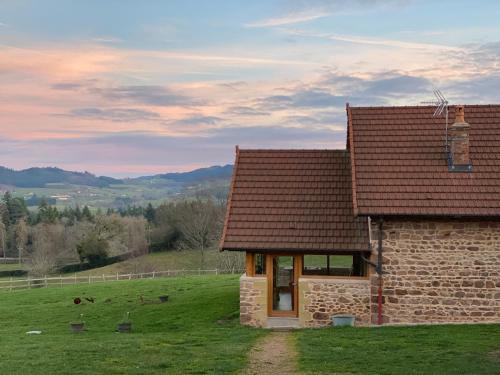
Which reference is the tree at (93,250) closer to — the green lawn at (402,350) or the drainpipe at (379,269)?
the green lawn at (402,350)

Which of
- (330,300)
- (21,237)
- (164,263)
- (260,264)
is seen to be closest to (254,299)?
(260,264)

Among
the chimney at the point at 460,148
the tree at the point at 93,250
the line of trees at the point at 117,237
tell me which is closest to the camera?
the chimney at the point at 460,148

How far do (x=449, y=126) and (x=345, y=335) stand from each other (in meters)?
8.37

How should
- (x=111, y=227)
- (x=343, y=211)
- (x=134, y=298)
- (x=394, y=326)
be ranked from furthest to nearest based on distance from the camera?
1. (x=111, y=227)
2. (x=134, y=298)
3. (x=343, y=211)
4. (x=394, y=326)

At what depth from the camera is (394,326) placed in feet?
58.3

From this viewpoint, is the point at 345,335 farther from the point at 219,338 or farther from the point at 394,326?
the point at 219,338

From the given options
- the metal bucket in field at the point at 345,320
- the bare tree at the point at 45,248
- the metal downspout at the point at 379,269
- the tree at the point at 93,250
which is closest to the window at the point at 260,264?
the metal bucket in field at the point at 345,320

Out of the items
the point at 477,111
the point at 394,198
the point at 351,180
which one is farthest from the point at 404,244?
the point at 477,111

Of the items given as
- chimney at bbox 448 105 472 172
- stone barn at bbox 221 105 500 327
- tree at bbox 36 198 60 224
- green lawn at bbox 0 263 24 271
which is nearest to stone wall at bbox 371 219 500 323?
stone barn at bbox 221 105 500 327

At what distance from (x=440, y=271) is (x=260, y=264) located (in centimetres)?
567

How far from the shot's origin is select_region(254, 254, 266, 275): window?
19.3 meters

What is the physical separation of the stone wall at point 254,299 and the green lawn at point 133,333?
0.60 metres

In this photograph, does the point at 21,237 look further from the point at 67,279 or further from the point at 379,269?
the point at 379,269

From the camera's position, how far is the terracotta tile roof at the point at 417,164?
1794cm
